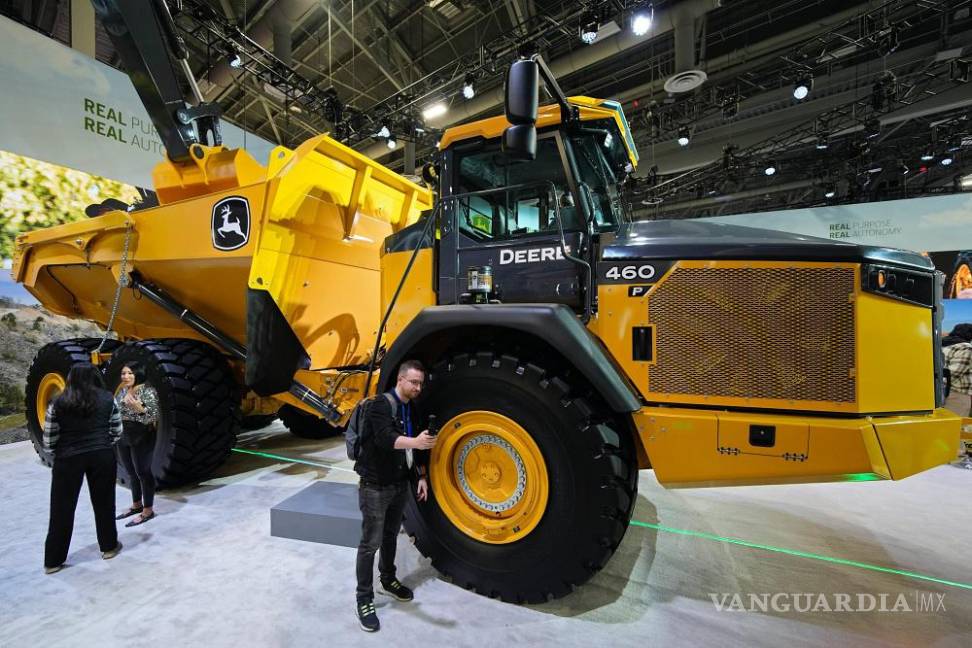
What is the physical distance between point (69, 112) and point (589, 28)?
7.21m

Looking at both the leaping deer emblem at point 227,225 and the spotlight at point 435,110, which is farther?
the spotlight at point 435,110

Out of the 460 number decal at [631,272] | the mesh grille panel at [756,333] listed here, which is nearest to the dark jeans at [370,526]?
the mesh grille panel at [756,333]

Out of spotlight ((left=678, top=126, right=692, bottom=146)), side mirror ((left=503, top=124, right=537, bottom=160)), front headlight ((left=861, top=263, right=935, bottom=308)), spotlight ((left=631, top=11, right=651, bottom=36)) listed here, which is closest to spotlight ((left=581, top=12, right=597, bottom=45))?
spotlight ((left=631, top=11, right=651, bottom=36))

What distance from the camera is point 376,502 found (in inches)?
81.2

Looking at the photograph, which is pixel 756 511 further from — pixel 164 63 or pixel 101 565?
pixel 164 63

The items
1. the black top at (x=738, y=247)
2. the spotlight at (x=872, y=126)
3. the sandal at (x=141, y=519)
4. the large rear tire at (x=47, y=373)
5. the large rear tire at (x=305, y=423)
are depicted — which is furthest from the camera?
the spotlight at (x=872, y=126)

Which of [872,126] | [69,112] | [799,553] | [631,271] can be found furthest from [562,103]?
[872,126]

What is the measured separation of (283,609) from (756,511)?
356 cm

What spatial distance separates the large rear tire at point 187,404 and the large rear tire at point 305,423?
1516 mm

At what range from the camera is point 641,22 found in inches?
234

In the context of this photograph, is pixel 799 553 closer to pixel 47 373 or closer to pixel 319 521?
pixel 319 521

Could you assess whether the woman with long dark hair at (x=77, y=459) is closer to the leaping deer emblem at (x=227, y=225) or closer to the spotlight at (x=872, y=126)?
the leaping deer emblem at (x=227, y=225)

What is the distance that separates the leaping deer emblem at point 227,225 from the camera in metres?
3.27

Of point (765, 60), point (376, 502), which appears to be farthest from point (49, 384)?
point (765, 60)
